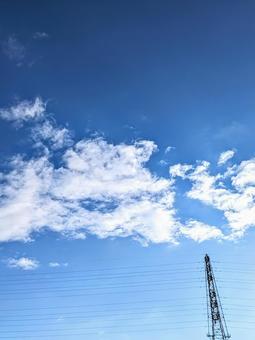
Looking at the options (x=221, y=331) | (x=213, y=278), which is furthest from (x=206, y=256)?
(x=221, y=331)

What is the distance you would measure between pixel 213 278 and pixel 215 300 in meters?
4.55

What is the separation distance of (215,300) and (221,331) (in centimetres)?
540

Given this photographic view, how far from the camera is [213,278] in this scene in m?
80.5

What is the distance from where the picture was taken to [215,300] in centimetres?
7712

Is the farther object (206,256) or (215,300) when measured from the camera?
(206,256)

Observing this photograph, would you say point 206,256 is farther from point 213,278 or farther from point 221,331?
point 221,331

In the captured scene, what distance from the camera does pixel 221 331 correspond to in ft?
242

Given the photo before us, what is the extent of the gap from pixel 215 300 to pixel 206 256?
9.33m

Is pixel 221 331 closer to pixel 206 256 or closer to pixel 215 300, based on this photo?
pixel 215 300

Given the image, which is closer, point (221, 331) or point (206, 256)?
point (221, 331)

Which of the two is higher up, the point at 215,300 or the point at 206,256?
the point at 206,256

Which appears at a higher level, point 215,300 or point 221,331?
point 215,300

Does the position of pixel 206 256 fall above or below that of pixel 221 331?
above

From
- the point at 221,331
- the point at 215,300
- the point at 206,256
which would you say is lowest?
the point at 221,331
